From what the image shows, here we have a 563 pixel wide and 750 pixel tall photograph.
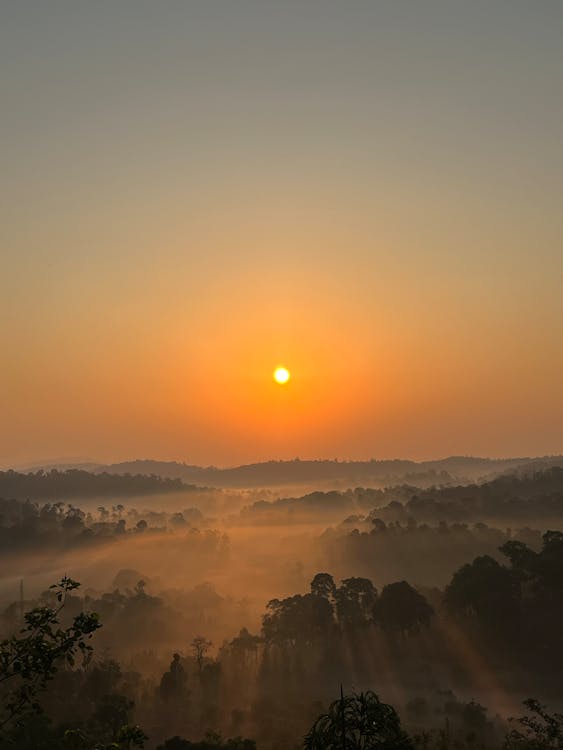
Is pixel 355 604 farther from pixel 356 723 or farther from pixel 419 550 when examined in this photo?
pixel 356 723

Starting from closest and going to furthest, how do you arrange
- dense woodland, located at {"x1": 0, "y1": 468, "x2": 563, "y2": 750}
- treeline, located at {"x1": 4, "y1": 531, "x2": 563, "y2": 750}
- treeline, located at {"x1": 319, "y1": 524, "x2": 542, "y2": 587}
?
dense woodland, located at {"x1": 0, "y1": 468, "x2": 563, "y2": 750} < treeline, located at {"x1": 4, "y1": 531, "x2": 563, "y2": 750} < treeline, located at {"x1": 319, "y1": 524, "x2": 542, "y2": 587}

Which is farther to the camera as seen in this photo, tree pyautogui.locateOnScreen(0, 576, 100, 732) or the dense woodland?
the dense woodland

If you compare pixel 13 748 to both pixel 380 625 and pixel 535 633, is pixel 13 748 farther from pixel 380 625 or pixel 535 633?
pixel 535 633

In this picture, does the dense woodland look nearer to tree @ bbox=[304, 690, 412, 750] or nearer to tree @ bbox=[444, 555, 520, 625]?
tree @ bbox=[444, 555, 520, 625]

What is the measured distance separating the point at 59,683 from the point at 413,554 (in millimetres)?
103442

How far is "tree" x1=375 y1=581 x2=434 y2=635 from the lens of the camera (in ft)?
288

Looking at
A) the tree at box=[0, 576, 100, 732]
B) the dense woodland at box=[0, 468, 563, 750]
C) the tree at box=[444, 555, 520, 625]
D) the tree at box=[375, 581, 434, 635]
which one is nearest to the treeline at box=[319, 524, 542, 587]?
the dense woodland at box=[0, 468, 563, 750]

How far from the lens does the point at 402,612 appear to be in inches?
3460

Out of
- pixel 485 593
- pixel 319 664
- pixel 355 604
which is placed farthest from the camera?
pixel 355 604

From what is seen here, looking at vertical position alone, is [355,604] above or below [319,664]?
above

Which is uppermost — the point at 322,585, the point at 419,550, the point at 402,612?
the point at 419,550

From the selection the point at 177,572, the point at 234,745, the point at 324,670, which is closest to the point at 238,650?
the point at 324,670

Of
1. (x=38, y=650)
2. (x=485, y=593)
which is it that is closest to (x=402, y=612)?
(x=485, y=593)

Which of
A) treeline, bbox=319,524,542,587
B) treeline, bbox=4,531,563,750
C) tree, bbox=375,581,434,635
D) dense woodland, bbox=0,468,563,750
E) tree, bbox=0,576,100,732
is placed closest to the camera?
tree, bbox=0,576,100,732
